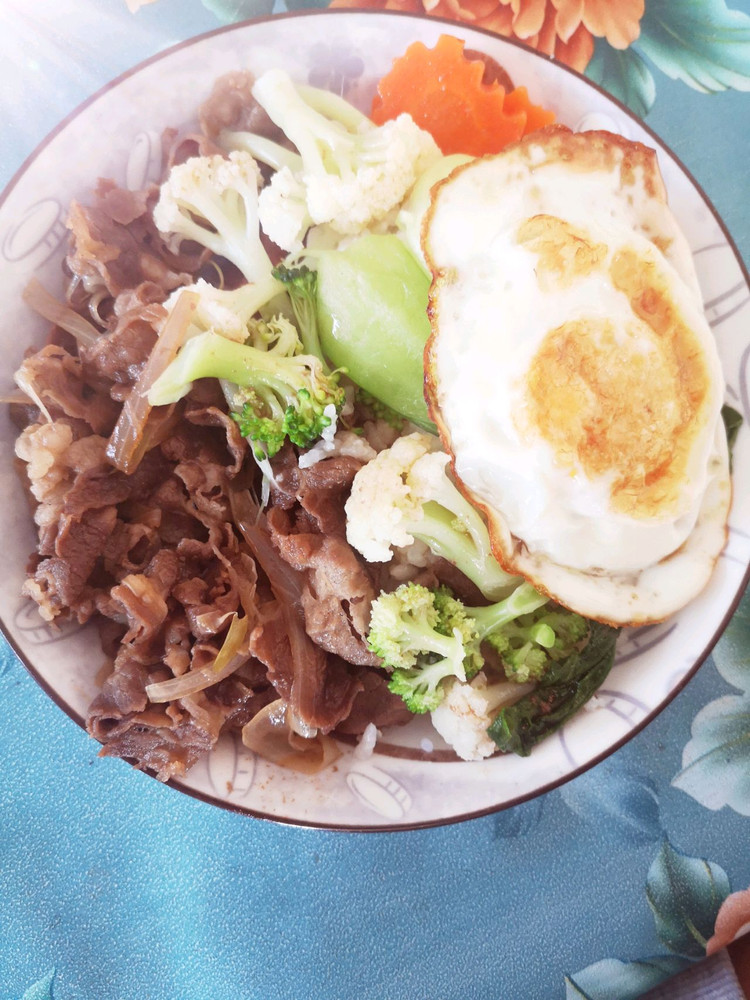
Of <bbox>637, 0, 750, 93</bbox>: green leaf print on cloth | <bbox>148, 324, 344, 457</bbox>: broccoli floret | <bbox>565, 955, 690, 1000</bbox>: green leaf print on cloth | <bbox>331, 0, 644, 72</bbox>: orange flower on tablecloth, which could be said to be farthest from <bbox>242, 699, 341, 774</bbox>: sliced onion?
<bbox>637, 0, 750, 93</bbox>: green leaf print on cloth

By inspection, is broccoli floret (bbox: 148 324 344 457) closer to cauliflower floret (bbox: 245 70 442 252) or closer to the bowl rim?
cauliflower floret (bbox: 245 70 442 252)

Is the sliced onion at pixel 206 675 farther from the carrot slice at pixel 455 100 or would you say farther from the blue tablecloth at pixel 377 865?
the carrot slice at pixel 455 100

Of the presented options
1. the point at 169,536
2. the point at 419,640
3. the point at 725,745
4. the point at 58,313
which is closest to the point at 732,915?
the point at 725,745

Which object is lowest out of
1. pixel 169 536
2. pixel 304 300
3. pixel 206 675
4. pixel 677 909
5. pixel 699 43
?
pixel 677 909

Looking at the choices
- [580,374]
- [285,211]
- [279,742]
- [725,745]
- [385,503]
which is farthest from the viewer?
[725,745]

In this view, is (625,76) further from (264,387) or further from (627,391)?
(264,387)

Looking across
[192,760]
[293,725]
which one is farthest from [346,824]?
[192,760]

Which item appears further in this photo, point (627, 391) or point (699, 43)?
point (699, 43)
